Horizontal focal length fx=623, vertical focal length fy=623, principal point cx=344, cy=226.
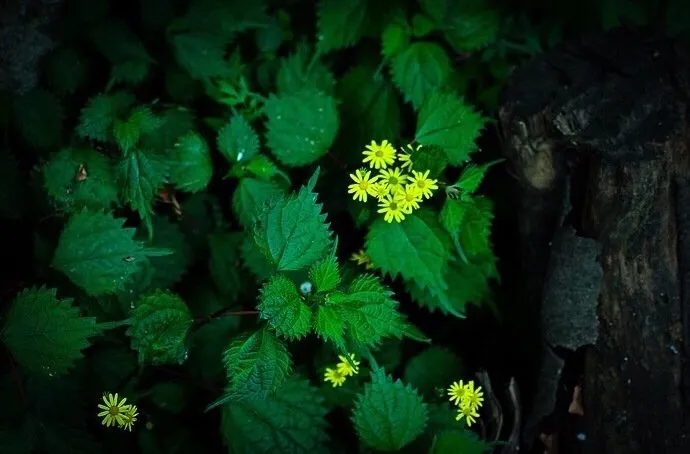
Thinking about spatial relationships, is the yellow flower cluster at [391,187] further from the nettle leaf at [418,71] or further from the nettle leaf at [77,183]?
the nettle leaf at [77,183]

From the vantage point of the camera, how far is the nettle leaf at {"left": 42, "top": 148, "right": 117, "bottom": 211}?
6.23ft

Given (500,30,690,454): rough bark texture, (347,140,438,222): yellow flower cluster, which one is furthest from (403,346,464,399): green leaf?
(347,140,438,222): yellow flower cluster

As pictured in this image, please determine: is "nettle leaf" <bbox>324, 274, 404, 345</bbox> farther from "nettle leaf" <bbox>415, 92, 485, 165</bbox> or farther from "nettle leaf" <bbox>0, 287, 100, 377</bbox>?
"nettle leaf" <bbox>0, 287, 100, 377</bbox>

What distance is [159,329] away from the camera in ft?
5.63

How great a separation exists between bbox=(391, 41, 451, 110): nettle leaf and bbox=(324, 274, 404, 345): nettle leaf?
0.76 metres

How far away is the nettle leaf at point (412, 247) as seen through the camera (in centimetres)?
178

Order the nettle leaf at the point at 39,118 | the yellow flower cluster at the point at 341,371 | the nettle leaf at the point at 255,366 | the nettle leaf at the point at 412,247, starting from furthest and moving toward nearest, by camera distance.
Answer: the nettle leaf at the point at 39,118, the yellow flower cluster at the point at 341,371, the nettle leaf at the point at 412,247, the nettle leaf at the point at 255,366

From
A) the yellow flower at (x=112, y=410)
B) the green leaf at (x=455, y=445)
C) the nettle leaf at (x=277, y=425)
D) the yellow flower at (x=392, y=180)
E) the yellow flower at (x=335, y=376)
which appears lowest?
the yellow flower at (x=112, y=410)

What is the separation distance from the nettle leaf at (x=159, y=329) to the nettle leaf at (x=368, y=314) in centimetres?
44

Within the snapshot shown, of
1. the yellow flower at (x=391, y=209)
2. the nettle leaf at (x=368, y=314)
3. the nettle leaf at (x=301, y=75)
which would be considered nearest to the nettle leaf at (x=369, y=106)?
the nettle leaf at (x=301, y=75)

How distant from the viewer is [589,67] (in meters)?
1.99

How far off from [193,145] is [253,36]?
1.79 feet

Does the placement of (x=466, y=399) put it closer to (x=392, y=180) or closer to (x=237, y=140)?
(x=392, y=180)

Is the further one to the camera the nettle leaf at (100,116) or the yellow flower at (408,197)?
the nettle leaf at (100,116)
